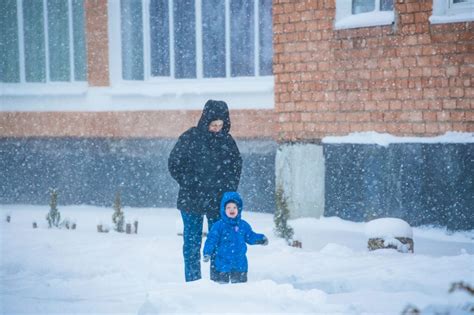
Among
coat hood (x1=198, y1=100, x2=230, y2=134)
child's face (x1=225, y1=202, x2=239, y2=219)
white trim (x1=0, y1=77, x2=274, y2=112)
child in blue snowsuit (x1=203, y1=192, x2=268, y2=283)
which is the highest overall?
white trim (x1=0, y1=77, x2=274, y2=112)

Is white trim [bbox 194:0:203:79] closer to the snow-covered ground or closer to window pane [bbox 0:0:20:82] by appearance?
the snow-covered ground

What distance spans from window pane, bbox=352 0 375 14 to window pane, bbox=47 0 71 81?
17.2ft

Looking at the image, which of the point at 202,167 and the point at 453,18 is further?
the point at 453,18

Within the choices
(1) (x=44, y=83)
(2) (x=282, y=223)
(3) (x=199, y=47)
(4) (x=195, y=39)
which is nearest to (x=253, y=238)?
(2) (x=282, y=223)

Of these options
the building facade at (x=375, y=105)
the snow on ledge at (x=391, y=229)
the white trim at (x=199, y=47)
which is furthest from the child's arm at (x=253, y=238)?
the white trim at (x=199, y=47)

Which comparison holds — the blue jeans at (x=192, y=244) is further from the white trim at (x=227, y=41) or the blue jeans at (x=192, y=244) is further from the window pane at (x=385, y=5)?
the white trim at (x=227, y=41)

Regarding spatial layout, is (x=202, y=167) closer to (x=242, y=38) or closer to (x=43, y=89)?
(x=242, y=38)

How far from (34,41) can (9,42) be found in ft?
1.84

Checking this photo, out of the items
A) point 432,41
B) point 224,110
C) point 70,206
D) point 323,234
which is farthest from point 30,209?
point 432,41

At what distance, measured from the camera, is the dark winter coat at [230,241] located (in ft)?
15.2

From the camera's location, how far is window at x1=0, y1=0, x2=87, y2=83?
1034 centimetres

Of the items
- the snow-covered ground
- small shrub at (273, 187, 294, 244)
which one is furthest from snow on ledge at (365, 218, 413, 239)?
small shrub at (273, 187, 294, 244)

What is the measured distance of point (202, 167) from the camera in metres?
5.12

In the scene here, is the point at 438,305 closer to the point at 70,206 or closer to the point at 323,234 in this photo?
the point at 323,234
